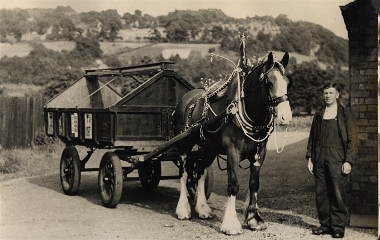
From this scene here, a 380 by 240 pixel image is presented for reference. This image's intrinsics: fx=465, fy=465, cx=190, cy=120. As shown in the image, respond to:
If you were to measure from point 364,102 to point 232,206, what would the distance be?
7.76 feet

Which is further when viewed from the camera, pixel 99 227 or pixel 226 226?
pixel 99 227

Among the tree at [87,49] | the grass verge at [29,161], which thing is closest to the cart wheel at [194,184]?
the grass verge at [29,161]

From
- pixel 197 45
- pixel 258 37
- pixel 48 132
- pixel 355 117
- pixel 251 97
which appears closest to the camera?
pixel 251 97

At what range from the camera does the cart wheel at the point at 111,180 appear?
741 cm

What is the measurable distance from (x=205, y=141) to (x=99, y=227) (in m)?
1.96

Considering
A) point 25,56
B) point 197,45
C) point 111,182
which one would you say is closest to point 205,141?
point 111,182

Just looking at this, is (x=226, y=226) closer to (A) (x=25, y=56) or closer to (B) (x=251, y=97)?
(B) (x=251, y=97)

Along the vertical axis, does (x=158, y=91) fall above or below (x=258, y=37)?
below

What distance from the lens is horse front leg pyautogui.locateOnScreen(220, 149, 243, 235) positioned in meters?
5.99

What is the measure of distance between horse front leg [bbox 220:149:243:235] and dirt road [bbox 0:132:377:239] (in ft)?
0.36

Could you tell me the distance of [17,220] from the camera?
695 cm

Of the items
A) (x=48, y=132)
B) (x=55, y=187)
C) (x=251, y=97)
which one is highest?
(x=251, y=97)

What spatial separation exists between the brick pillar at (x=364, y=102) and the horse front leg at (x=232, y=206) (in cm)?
174

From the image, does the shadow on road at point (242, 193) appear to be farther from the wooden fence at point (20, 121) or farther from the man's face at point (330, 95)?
the wooden fence at point (20, 121)
